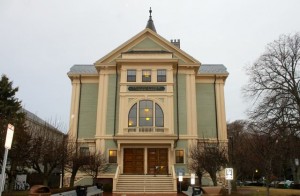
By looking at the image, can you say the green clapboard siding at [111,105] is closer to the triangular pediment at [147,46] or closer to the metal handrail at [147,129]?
the metal handrail at [147,129]

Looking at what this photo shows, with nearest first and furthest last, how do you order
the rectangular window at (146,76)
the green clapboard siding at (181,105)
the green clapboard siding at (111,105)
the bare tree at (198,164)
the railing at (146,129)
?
the bare tree at (198,164), the railing at (146,129), the green clapboard siding at (111,105), the green clapboard siding at (181,105), the rectangular window at (146,76)

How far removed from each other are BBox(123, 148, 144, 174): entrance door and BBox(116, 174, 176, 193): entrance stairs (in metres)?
2.64

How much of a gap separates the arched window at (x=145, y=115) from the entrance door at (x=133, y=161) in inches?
122

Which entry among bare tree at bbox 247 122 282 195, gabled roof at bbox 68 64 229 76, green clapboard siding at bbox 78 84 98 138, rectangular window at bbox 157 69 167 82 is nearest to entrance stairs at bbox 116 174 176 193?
green clapboard siding at bbox 78 84 98 138

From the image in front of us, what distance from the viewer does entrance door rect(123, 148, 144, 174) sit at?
3772 centimetres

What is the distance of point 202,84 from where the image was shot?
142 feet

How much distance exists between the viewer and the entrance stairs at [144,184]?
32.5 metres

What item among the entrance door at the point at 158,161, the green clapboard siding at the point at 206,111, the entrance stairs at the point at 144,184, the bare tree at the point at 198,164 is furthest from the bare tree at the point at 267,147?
the entrance door at the point at 158,161

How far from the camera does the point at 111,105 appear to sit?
39.9 metres

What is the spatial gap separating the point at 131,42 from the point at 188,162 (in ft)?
55.4

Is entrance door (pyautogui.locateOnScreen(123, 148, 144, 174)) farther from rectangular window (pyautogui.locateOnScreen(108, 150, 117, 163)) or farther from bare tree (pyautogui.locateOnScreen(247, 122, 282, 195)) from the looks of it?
bare tree (pyautogui.locateOnScreen(247, 122, 282, 195))

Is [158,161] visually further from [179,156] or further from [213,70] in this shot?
[213,70]

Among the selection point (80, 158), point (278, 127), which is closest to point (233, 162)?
point (278, 127)

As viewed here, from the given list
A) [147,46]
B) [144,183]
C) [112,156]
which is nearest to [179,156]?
[144,183]
